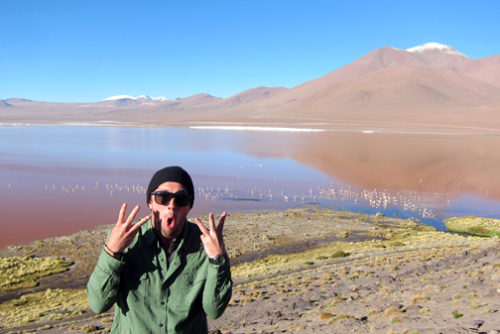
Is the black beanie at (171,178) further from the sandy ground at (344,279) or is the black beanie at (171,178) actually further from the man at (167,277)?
the sandy ground at (344,279)

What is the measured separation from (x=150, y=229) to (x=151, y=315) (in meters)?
0.55

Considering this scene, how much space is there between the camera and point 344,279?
35.9 feet

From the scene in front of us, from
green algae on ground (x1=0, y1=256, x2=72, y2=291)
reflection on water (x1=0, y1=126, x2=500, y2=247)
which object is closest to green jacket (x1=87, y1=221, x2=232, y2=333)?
green algae on ground (x1=0, y1=256, x2=72, y2=291)

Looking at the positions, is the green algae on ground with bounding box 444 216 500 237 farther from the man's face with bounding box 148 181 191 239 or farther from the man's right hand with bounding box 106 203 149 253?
the man's right hand with bounding box 106 203 149 253

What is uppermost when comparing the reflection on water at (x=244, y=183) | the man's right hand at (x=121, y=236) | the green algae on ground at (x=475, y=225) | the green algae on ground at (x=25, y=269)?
the man's right hand at (x=121, y=236)

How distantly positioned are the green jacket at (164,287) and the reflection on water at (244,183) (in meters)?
15.7

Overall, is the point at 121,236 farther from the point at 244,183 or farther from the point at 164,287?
the point at 244,183

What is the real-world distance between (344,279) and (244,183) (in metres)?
17.6

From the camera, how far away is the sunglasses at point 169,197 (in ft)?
8.18

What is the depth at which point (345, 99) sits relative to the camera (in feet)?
559

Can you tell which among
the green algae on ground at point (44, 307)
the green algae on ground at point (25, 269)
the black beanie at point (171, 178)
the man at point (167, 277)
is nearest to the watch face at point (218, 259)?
the man at point (167, 277)

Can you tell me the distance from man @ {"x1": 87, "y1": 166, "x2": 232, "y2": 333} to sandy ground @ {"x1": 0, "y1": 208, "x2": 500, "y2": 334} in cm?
487

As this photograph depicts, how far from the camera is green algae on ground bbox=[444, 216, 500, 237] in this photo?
59.7ft

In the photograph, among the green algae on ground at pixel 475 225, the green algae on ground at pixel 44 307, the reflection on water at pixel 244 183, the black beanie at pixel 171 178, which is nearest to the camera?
the black beanie at pixel 171 178
